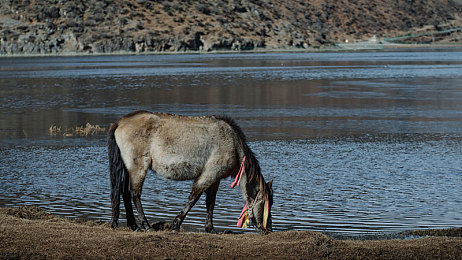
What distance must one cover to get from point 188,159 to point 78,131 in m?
12.7

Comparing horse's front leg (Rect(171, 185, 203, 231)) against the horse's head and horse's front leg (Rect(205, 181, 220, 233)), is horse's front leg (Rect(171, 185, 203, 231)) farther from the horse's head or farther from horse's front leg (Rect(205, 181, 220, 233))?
the horse's head

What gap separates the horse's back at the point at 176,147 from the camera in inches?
347

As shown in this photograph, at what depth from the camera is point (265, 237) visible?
830cm

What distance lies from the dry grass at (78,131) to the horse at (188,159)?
38.6ft

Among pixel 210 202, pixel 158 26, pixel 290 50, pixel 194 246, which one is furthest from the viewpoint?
pixel 290 50

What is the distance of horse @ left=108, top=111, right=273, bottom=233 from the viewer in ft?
28.9

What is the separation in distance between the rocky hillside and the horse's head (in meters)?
92.0

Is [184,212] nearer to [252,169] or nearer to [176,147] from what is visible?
[176,147]

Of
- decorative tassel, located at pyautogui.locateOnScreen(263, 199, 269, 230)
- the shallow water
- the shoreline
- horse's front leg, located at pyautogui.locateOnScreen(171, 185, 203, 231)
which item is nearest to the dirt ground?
decorative tassel, located at pyautogui.locateOnScreen(263, 199, 269, 230)

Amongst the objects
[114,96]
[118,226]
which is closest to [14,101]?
[114,96]

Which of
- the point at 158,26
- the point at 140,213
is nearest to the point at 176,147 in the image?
the point at 140,213

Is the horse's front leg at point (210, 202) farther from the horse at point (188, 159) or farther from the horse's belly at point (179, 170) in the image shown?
the horse's belly at point (179, 170)

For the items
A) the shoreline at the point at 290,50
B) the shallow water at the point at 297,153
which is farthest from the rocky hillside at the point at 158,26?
the shallow water at the point at 297,153

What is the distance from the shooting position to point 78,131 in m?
20.9
